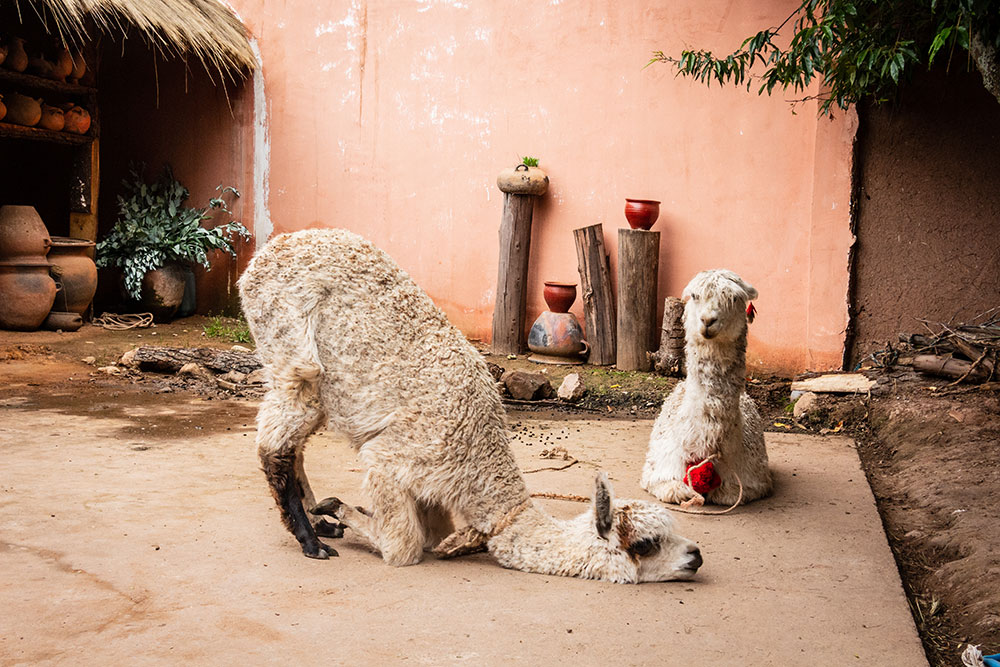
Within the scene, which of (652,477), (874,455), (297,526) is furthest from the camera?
(874,455)

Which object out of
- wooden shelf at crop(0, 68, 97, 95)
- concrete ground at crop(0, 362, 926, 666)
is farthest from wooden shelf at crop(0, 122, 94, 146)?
concrete ground at crop(0, 362, 926, 666)

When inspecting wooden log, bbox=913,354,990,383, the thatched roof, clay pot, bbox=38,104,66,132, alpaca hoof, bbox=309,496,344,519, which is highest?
the thatched roof

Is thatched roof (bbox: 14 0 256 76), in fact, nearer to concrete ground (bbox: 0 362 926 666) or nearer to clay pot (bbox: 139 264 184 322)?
clay pot (bbox: 139 264 184 322)

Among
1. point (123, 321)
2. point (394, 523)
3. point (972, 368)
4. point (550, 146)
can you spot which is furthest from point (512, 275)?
point (394, 523)

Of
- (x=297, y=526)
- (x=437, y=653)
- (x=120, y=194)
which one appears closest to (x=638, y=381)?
(x=297, y=526)

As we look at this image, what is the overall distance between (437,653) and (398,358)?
1.48 m

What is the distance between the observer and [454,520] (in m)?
4.77

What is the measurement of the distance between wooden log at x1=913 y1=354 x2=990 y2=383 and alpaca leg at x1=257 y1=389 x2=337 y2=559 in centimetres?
540

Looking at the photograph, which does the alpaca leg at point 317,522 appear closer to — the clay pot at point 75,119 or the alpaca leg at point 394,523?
the alpaca leg at point 394,523

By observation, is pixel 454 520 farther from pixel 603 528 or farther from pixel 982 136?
pixel 982 136

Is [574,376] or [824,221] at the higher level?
[824,221]

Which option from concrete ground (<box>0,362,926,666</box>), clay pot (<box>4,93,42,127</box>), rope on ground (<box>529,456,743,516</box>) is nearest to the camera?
concrete ground (<box>0,362,926,666</box>)

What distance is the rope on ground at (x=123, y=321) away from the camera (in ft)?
35.5

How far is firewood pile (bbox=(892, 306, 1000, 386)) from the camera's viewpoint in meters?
7.21
